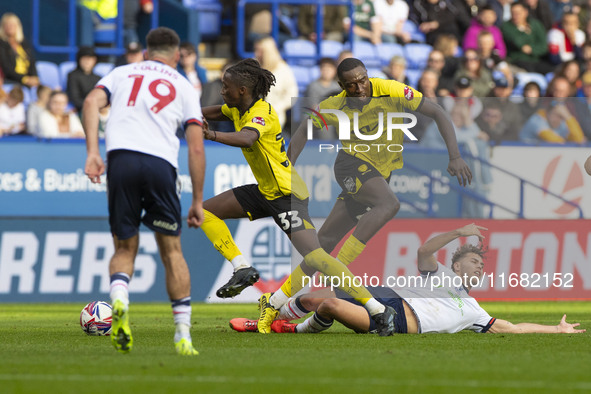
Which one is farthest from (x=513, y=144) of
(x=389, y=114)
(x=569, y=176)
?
(x=389, y=114)

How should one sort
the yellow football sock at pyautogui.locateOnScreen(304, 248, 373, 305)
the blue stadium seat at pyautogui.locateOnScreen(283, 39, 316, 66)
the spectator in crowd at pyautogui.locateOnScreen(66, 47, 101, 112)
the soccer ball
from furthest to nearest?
1. the blue stadium seat at pyautogui.locateOnScreen(283, 39, 316, 66)
2. the spectator in crowd at pyautogui.locateOnScreen(66, 47, 101, 112)
3. the soccer ball
4. the yellow football sock at pyautogui.locateOnScreen(304, 248, 373, 305)

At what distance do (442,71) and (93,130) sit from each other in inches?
461

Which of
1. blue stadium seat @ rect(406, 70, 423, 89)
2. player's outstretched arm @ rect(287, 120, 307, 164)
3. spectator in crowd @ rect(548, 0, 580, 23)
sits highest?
spectator in crowd @ rect(548, 0, 580, 23)

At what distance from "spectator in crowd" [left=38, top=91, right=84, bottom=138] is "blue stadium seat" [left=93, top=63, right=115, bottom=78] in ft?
4.97

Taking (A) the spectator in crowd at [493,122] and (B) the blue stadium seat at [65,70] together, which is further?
(B) the blue stadium seat at [65,70]

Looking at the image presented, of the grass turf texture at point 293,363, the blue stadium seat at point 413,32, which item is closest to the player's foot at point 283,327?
the grass turf texture at point 293,363

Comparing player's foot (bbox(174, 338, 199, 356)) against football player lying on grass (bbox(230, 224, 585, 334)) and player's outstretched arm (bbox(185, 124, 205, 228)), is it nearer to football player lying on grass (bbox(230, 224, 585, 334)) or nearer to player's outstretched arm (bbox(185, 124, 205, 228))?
player's outstretched arm (bbox(185, 124, 205, 228))

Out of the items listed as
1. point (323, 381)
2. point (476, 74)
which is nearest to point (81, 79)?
point (476, 74)

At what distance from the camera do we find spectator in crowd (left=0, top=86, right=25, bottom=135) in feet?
49.7

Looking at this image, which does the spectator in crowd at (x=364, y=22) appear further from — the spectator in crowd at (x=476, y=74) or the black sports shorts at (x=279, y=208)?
the black sports shorts at (x=279, y=208)

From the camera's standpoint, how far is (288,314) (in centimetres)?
945

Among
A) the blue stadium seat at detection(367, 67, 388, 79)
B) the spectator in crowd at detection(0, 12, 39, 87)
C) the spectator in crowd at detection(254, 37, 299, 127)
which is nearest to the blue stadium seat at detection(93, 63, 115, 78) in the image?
the spectator in crowd at detection(0, 12, 39, 87)

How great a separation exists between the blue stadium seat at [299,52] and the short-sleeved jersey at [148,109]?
1146 centimetres

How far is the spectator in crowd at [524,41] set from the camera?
2000 centimetres
